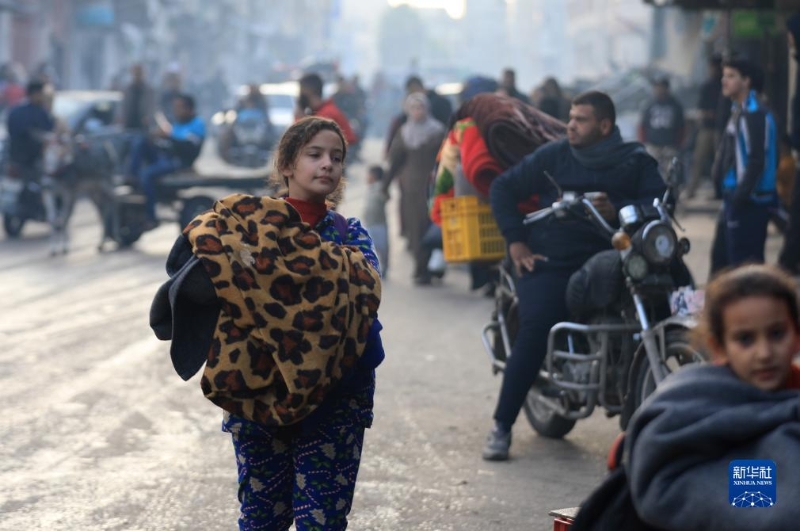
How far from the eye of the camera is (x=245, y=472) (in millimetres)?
4137

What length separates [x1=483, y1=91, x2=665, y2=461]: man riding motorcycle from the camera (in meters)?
6.83

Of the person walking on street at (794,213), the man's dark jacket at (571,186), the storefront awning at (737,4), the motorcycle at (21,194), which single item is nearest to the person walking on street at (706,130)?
the storefront awning at (737,4)

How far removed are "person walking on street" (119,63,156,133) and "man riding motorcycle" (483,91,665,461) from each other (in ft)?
55.1

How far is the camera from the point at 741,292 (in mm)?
3021

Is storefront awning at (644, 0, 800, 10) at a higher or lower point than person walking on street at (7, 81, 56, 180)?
higher

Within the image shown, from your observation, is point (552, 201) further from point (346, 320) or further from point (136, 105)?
point (136, 105)

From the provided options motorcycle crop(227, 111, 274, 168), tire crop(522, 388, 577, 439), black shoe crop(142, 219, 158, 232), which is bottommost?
motorcycle crop(227, 111, 274, 168)

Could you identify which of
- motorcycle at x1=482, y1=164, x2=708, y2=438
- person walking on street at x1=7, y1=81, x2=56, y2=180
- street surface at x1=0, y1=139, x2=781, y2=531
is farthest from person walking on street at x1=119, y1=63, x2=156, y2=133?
motorcycle at x1=482, y1=164, x2=708, y2=438

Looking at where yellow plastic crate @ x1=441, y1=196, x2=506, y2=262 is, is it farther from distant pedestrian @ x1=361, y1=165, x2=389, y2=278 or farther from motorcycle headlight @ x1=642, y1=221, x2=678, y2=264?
distant pedestrian @ x1=361, y1=165, x2=389, y2=278

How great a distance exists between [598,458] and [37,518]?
2.54m

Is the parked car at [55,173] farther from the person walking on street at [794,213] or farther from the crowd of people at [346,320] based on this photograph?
the crowd of people at [346,320]

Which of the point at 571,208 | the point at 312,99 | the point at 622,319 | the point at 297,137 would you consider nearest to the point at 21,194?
the point at 312,99

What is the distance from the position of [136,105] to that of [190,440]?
16.5 meters

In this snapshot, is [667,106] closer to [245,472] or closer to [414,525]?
[414,525]
